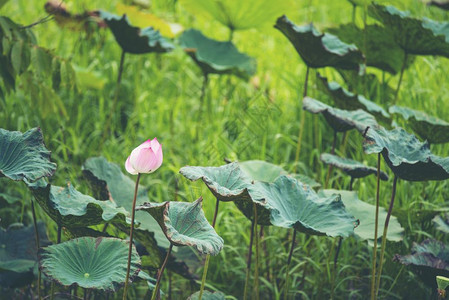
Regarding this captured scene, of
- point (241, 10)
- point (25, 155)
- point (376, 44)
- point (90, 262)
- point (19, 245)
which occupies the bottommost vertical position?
point (19, 245)

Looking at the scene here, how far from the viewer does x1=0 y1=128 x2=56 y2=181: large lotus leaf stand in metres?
1.32

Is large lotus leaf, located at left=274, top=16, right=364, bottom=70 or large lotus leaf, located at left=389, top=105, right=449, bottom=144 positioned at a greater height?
large lotus leaf, located at left=274, top=16, right=364, bottom=70

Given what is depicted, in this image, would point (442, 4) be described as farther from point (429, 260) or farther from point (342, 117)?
point (429, 260)

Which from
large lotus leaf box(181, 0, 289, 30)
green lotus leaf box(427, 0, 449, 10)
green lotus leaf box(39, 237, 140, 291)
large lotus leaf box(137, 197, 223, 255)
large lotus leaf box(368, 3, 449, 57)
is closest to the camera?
large lotus leaf box(137, 197, 223, 255)

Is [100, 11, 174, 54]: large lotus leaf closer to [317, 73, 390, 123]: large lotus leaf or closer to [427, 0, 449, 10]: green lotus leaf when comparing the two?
[317, 73, 390, 123]: large lotus leaf

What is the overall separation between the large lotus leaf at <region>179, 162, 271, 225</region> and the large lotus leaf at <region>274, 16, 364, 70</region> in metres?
0.71

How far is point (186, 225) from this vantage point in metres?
1.28

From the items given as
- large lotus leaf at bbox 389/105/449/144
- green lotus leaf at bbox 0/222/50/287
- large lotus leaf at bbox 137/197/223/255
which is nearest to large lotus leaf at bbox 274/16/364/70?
large lotus leaf at bbox 389/105/449/144

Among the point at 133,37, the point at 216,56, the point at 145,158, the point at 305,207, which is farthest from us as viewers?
the point at 216,56

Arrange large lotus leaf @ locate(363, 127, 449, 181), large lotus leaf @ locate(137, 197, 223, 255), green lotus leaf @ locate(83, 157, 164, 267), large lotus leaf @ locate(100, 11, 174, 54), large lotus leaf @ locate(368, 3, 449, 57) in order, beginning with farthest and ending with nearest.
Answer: large lotus leaf @ locate(100, 11, 174, 54), large lotus leaf @ locate(368, 3, 449, 57), green lotus leaf @ locate(83, 157, 164, 267), large lotus leaf @ locate(363, 127, 449, 181), large lotus leaf @ locate(137, 197, 223, 255)

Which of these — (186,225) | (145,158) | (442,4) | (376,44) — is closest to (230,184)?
(186,225)

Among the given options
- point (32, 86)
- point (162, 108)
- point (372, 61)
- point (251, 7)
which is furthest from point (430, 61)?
point (32, 86)

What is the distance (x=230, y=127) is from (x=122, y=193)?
74cm

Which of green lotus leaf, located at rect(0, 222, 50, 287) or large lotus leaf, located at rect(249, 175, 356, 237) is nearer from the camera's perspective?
large lotus leaf, located at rect(249, 175, 356, 237)
